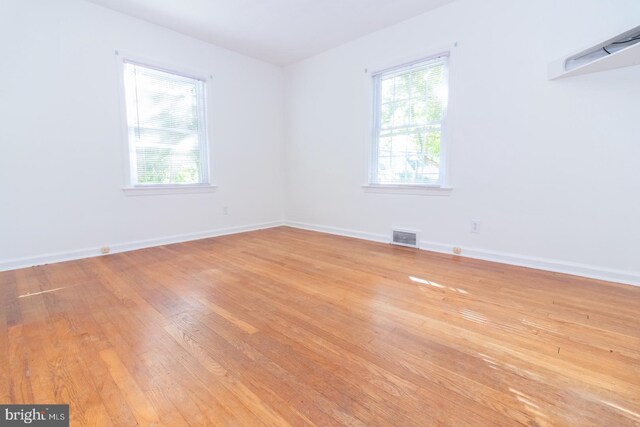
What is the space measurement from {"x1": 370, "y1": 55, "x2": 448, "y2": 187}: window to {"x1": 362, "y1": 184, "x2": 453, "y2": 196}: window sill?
5 centimetres

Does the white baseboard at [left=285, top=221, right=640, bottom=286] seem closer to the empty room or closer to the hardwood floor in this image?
the empty room

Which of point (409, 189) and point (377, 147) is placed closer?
point (409, 189)

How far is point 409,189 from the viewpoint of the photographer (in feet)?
11.4

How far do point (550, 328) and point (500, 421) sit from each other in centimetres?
93

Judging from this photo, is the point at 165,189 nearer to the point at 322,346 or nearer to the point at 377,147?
the point at 377,147

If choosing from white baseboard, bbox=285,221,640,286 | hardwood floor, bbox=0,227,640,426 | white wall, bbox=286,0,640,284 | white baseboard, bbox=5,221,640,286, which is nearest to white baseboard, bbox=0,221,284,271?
white baseboard, bbox=5,221,640,286

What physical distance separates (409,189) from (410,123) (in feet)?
2.58

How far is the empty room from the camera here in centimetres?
119

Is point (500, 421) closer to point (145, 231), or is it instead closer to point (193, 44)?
point (145, 231)

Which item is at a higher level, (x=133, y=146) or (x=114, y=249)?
(x=133, y=146)

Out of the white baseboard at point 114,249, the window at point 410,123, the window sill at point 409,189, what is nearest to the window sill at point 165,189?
the white baseboard at point 114,249

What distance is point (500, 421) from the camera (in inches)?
39.4

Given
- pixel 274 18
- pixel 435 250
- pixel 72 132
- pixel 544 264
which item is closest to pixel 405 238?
pixel 435 250

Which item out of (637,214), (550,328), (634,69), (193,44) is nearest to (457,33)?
(634,69)
